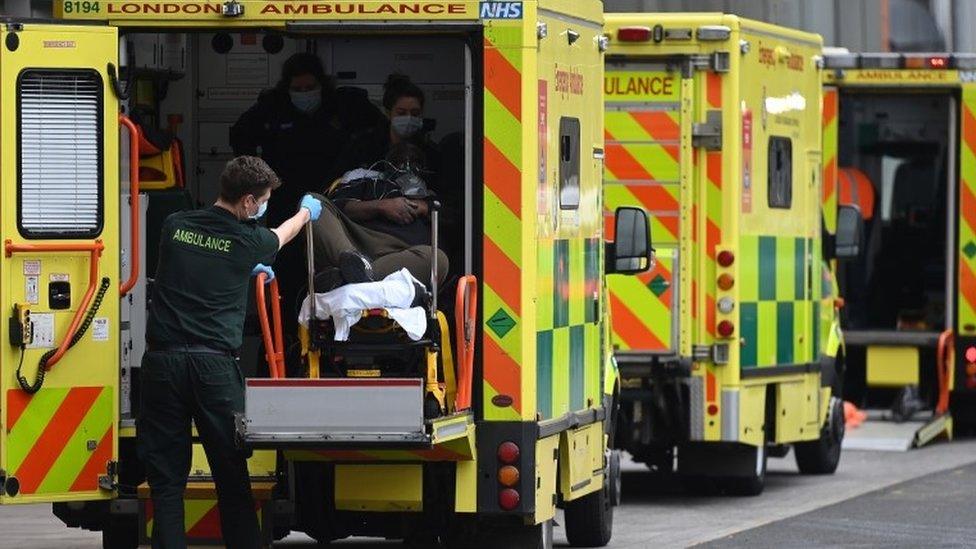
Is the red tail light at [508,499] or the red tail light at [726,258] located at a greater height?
the red tail light at [726,258]

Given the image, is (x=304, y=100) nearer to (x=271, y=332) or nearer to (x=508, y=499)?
(x=271, y=332)

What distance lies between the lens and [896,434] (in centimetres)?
1884

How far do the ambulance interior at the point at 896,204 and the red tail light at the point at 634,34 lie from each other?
7420 millimetres

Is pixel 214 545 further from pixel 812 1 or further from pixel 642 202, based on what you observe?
pixel 812 1

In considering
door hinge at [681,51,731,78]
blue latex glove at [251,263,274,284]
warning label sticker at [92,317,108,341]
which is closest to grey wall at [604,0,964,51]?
door hinge at [681,51,731,78]

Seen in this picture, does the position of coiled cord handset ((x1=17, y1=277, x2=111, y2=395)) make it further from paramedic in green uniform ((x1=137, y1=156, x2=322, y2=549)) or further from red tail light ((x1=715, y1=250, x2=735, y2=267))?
red tail light ((x1=715, y1=250, x2=735, y2=267))

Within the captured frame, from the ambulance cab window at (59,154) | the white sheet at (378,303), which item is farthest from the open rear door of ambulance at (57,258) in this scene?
the white sheet at (378,303)

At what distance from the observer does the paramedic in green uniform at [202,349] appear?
8828 mm

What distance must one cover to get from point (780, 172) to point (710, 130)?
1016mm

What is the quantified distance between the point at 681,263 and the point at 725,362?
61 cm

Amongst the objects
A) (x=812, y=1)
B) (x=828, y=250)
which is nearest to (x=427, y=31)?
(x=828, y=250)

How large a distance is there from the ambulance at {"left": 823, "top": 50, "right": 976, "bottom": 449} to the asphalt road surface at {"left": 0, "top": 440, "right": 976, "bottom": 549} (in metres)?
1.95

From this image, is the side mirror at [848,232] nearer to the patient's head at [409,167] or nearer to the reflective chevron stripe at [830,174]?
the reflective chevron stripe at [830,174]

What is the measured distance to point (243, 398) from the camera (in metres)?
8.92
